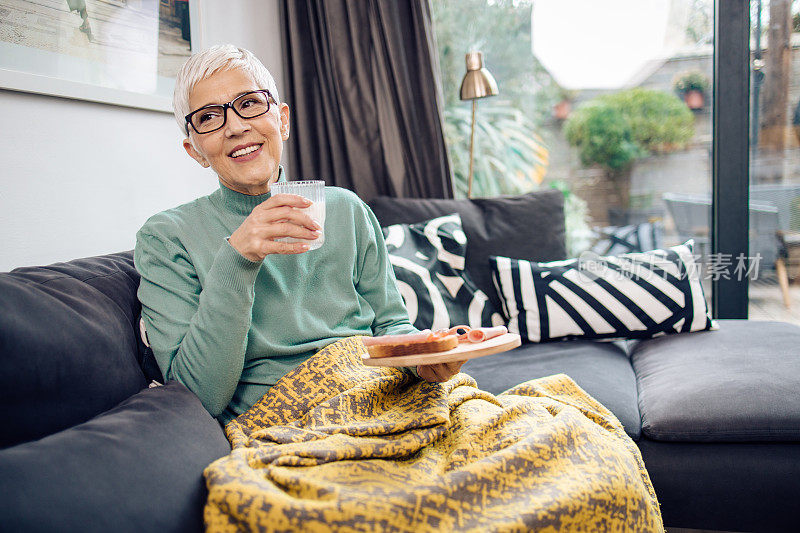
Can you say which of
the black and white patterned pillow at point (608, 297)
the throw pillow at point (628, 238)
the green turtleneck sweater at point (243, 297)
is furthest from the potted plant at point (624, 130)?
the green turtleneck sweater at point (243, 297)

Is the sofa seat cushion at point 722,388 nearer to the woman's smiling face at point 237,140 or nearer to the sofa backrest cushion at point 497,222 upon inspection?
the sofa backrest cushion at point 497,222

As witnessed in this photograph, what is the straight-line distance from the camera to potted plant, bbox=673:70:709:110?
2.71m

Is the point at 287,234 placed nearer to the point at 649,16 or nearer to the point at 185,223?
the point at 185,223

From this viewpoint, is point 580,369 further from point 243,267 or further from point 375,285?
point 243,267

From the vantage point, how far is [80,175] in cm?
155

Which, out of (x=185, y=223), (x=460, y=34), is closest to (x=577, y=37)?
(x=460, y=34)

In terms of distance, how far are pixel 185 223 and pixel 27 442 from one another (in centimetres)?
56

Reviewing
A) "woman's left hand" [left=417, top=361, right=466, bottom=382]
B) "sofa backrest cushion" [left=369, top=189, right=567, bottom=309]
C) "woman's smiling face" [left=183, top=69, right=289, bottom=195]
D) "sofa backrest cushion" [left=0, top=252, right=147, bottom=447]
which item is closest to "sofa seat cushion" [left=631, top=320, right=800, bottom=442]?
"sofa backrest cushion" [left=369, top=189, right=567, bottom=309]

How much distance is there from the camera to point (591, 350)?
2.02m

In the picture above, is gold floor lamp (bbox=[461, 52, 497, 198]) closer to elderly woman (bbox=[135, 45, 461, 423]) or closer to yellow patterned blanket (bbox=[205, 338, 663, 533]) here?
elderly woman (bbox=[135, 45, 461, 423])

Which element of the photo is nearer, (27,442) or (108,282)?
(27,442)

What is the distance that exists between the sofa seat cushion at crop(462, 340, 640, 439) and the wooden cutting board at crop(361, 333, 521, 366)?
2.35 ft

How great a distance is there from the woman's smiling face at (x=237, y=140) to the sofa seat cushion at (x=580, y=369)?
90 centimetres

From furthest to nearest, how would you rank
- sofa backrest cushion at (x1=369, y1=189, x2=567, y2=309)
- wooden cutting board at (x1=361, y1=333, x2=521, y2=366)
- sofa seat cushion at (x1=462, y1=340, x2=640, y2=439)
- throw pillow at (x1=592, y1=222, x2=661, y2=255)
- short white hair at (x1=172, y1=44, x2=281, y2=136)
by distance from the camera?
throw pillow at (x1=592, y1=222, x2=661, y2=255)
sofa backrest cushion at (x1=369, y1=189, x2=567, y2=309)
sofa seat cushion at (x1=462, y1=340, x2=640, y2=439)
short white hair at (x1=172, y1=44, x2=281, y2=136)
wooden cutting board at (x1=361, y1=333, x2=521, y2=366)
